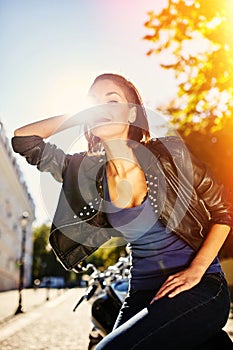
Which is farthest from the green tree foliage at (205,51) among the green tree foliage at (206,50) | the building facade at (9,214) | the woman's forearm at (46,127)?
the building facade at (9,214)

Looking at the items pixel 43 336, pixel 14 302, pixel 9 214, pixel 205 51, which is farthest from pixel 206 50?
pixel 9 214

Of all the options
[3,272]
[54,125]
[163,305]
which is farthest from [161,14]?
[3,272]

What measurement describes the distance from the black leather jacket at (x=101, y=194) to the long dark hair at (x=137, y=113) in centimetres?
7

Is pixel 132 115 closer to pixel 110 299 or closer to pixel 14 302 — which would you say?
pixel 110 299

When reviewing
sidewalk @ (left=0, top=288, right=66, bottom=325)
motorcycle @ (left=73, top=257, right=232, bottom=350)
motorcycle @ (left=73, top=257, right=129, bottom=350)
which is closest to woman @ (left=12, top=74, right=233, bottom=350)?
motorcycle @ (left=73, top=257, right=232, bottom=350)

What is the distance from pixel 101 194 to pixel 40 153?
0.35 meters

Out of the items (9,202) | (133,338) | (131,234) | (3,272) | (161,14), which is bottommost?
(3,272)

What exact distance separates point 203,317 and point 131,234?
558 mm

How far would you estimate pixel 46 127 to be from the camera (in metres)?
2.66

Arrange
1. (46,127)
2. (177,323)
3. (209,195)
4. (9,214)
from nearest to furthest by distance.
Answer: (177,323) → (209,195) → (46,127) → (9,214)

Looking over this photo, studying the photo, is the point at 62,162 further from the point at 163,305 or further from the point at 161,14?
the point at 161,14

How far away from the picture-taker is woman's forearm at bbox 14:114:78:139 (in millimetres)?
2633

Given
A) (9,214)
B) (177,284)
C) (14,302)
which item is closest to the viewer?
(177,284)

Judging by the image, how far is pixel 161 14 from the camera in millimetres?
11742
